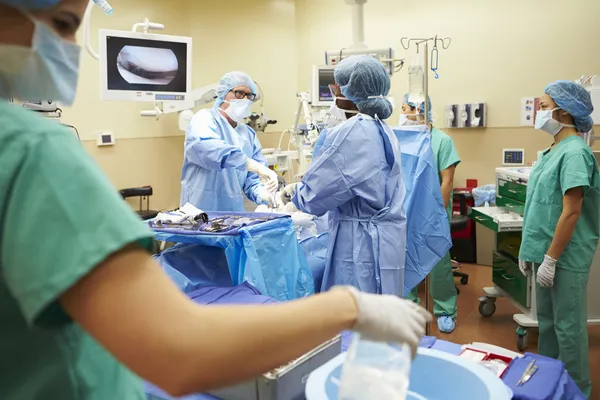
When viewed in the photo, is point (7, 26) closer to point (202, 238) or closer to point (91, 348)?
point (91, 348)

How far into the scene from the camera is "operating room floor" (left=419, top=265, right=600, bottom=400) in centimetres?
309

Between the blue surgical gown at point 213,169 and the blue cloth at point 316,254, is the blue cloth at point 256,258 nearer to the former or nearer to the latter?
the blue cloth at point 316,254

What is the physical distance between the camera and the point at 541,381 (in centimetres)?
139

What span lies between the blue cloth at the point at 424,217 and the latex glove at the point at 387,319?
2.15 m

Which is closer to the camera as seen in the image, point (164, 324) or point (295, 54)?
point (164, 324)

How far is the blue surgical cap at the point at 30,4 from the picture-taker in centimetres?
55

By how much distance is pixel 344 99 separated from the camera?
257 cm

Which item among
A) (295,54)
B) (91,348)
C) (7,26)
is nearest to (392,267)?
(91,348)

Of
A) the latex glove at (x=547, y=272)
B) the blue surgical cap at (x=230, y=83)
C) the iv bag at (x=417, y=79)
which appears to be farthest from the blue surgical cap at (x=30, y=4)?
the blue surgical cap at (x=230, y=83)

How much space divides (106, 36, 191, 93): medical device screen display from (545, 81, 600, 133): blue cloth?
2.40 m

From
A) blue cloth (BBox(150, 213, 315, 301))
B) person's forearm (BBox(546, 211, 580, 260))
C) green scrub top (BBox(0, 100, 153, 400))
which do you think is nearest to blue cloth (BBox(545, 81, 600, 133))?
person's forearm (BBox(546, 211, 580, 260))

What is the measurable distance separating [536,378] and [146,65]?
9.87 feet

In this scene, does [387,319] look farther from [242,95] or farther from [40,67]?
[242,95]

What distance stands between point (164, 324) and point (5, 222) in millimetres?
178
